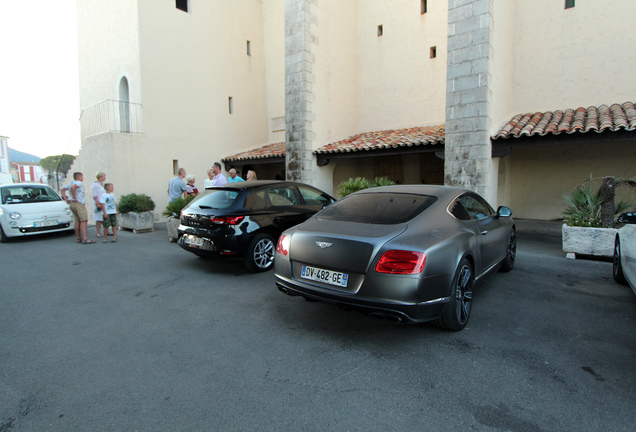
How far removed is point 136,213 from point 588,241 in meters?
11.0

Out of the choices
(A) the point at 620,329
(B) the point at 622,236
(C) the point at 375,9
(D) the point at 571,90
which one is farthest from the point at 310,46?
(A) the point at 620,329

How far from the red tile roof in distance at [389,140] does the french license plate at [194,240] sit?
6.37 meters

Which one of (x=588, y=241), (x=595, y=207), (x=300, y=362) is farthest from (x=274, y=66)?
(x=300, y=362)

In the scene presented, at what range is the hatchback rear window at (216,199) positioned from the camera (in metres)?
5.82

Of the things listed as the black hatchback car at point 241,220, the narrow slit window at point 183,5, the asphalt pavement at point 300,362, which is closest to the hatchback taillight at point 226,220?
the black hatchback car at point 241,220

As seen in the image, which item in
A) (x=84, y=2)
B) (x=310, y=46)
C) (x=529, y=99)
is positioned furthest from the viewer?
(x=84, y=2)

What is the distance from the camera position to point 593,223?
21.6 feet

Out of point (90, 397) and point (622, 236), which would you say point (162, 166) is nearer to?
point (90, 397)

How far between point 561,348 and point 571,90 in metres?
9.41

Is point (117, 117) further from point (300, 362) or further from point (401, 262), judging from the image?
point (401, 262)

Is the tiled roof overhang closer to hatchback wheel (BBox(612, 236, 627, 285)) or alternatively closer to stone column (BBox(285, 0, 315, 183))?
hatchback wheel (BBox(612, 236, 627, 285))

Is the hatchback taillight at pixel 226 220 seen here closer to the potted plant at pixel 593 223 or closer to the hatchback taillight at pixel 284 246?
the hatchback taillight at pixel 284 246

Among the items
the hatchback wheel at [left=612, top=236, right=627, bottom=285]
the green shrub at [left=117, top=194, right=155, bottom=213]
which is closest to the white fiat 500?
the green shrub at [left=117, top=194, right=155, bottom=213]

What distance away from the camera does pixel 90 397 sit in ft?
8.59
